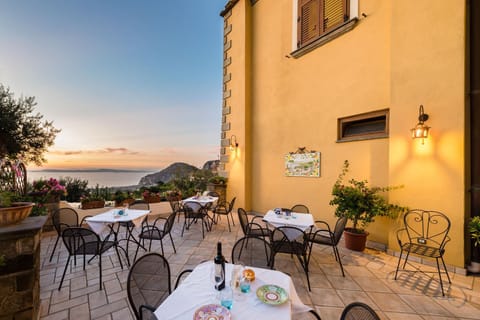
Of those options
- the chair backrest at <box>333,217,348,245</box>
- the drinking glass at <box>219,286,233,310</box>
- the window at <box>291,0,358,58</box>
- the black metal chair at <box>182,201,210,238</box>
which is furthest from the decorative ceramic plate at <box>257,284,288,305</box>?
the window at <box>291,0,358,58</box>

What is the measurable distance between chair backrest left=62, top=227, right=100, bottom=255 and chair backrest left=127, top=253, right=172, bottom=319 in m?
1.42

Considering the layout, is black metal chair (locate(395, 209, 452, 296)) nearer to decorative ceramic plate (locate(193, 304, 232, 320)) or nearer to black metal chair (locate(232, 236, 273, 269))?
black metal chair (locate(232, 236, 273, 269))

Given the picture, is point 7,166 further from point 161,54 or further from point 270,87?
point 161,54

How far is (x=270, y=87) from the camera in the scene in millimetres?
5473

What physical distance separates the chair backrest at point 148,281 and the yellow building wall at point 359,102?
350cm

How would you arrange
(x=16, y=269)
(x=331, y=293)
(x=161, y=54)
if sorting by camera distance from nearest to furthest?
1. (x=16, y=269)
2. (x=331, y=293)
3. (x=161, y=54)

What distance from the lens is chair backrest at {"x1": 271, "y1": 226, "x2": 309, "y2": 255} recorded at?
237cm

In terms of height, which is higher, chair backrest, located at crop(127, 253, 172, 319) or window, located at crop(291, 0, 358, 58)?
window, located at crop(291, 0, 358, 58)

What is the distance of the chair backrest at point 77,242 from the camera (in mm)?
2258

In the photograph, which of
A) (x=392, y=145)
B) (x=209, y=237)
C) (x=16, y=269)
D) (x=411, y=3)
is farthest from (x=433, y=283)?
(x=16, y=269)

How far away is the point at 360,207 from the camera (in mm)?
3139

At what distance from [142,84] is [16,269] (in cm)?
666

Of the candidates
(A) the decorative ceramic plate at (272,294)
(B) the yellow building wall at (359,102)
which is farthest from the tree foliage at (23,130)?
(A) the decorative ceramic plate at (272,294)

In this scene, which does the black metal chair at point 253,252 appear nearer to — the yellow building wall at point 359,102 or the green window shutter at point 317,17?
the yellow building wall at point 359,102
